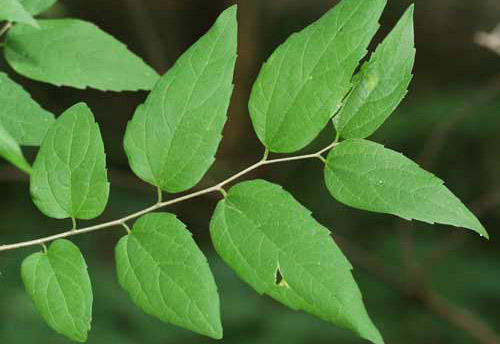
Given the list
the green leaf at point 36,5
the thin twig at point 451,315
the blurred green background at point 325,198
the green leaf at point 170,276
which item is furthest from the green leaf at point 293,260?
the thin twig at point 451,315

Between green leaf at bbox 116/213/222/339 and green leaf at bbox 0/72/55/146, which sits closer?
green leaf at bbox 116/213/222/339

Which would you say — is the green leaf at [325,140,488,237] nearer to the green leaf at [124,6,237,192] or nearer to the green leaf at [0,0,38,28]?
the green leaf at [124,6,237,192]

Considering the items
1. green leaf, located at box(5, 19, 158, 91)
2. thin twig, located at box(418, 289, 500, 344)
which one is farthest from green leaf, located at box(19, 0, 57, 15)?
thin twig, located at box(418, 289, 500, 344)

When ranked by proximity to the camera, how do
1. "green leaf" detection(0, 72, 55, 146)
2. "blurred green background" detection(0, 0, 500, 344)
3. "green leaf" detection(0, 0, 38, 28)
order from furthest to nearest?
"blurred green background" detection(0, 0, 500, 344)
"green leaf" detection(0, 72, 55, 146)
"green leaf" detection(0, 0, 38, 28)

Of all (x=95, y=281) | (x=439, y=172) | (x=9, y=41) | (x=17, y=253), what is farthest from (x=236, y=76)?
(x=9, y=41)

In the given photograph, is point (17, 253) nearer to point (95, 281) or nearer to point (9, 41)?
point (95, 281)

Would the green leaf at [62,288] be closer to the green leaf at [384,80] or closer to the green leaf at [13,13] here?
the green leaf at [13,13]
